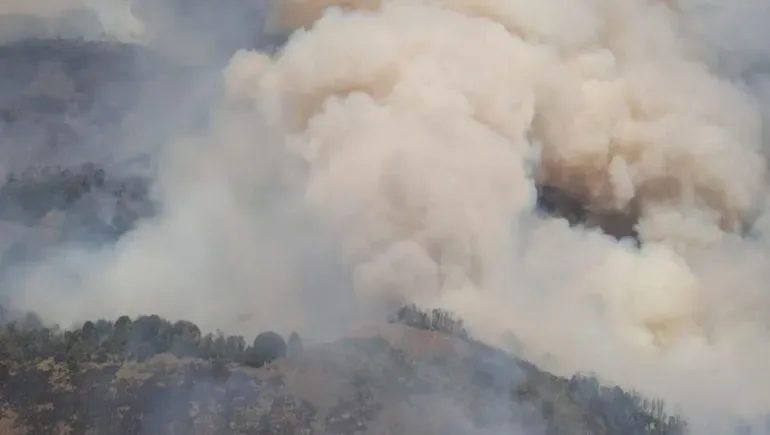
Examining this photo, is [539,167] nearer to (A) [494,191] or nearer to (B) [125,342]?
(A) [494,191]

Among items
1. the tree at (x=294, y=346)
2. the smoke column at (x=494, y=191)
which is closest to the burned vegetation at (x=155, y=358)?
the tree at (x=294, y=346)

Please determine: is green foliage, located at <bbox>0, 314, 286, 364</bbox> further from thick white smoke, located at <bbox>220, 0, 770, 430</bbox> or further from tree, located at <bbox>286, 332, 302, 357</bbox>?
thick white smoke, located at <bbox>220, 0, 770, 430</bbox>

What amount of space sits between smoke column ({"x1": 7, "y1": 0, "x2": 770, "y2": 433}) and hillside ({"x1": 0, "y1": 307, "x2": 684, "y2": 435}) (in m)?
0.20

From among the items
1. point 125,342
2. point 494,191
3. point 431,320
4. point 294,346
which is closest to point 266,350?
point 294,346

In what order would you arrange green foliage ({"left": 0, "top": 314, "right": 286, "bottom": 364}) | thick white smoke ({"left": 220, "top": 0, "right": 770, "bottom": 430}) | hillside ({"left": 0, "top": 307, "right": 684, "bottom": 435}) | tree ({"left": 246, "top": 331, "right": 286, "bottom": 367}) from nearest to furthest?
hillside ({"left": 0, "top": 307, "right": 684, "bottom": 435}), green foliage ({"left": 0, "top": 314, "right": 286, "bottom": 364}), tree ({"left": 246, "top": 331, "right": 286, "bottom": 367}), thick white smoke ({"left": 220, "top": 0, "right": 770, "bottom": 430})

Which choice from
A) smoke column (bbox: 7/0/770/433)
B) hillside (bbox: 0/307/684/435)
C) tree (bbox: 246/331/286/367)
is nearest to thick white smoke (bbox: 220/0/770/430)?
smoke column (bbox: 7/0/770/433)

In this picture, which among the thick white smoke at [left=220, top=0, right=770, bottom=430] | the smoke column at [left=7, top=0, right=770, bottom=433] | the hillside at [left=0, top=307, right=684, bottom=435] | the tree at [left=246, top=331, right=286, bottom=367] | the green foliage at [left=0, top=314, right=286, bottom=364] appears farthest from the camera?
the thick white smoke at [left=220, top=0, right=770, bottom=430]

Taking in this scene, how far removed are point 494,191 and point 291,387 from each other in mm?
2410

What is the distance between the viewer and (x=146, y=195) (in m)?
5.16

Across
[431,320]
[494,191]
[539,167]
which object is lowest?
[431,320]

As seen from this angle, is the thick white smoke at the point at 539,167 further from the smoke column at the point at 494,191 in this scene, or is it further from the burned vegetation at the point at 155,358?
the burned vegetation at the point at 155,358

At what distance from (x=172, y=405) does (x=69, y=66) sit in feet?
7.11

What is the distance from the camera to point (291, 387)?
4.48 m

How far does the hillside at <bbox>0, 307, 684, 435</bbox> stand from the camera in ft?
13.7
